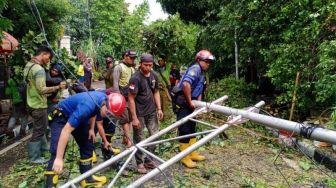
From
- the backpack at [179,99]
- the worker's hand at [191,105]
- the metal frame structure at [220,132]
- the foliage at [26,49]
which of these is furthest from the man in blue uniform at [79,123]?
the foliage at [26,49]

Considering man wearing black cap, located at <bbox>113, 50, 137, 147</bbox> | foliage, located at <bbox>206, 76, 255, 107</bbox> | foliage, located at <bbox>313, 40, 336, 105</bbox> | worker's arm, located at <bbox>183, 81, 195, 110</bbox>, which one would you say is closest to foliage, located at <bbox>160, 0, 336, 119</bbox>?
foliage, located at <bbox>313, 40, 336, 105</bbox>

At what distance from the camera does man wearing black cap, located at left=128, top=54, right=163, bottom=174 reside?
237 inches

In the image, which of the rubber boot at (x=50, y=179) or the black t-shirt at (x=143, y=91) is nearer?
the rubber boot at (x=50, y=179)

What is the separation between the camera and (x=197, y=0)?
17031 millimetres

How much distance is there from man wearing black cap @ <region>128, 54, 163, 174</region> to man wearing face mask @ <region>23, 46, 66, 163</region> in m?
1.63

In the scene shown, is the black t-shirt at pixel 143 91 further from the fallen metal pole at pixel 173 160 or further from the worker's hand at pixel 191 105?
the fallen metal pole at pixel 173 160

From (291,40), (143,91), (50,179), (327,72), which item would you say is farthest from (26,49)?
(327,72)

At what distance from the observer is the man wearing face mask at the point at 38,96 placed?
21.7ft

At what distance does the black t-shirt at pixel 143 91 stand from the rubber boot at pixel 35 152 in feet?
6.22

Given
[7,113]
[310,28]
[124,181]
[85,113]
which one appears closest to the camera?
[85,113]

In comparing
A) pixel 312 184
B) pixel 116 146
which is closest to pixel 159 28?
pixel 116 146

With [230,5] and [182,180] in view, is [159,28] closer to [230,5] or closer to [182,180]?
[230,5]

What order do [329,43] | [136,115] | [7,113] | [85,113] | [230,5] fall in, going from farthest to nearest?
[230,5], [7,113], [329,43], [136,115], [85,113]

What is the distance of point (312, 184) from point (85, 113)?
366 cm
